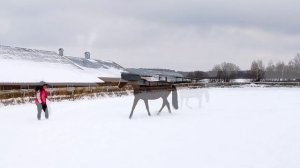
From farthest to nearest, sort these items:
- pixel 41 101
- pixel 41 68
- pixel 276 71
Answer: pixel 276 71, pixel 41 68, pixel 41 101

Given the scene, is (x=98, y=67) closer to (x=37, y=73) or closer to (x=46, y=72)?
(x=46, y=72)

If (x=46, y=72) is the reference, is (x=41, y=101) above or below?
below

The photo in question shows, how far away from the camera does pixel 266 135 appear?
9.96 metres

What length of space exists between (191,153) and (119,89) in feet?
82.8

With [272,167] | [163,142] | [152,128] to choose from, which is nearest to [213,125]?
[152,128]

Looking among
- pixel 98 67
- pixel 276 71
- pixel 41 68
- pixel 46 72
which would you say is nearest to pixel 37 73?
pixel 46 72

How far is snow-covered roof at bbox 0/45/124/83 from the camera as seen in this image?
3200cm

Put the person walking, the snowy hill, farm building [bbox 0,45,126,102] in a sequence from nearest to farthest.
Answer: the person walking
farm building [bbox 0,45,126,102]
the snowy hill

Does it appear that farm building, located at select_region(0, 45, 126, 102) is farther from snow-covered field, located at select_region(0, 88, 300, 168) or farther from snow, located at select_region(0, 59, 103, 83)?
snow-covered field, located at select_region(0, 88, 300, 168)

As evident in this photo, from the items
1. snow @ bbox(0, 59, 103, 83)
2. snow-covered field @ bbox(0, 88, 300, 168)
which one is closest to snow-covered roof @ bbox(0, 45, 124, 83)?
snow @ bbox(0, 59, 103, 83)

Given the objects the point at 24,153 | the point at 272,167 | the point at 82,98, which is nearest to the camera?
the point at 272,167

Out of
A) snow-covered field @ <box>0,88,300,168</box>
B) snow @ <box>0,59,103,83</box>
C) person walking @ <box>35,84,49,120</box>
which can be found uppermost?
snow @ <box>0,59,103,83</box>

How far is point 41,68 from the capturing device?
1463 inches

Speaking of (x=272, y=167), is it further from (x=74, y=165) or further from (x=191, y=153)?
(x=74, y=165)
